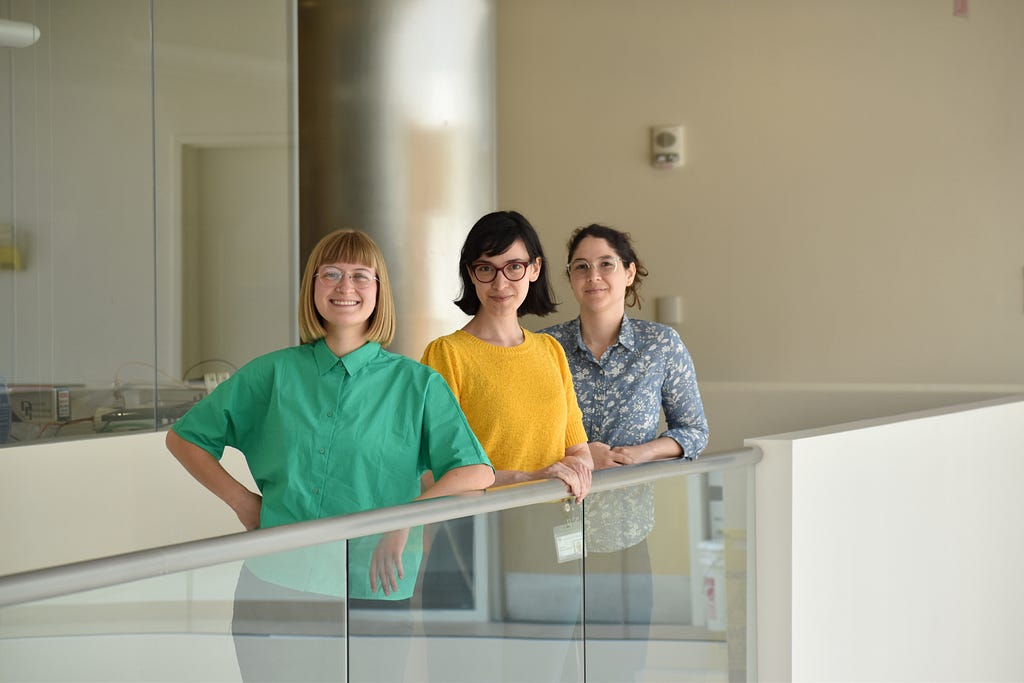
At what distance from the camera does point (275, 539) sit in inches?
70.7

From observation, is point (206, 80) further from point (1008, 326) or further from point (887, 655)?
point (1008, 326)

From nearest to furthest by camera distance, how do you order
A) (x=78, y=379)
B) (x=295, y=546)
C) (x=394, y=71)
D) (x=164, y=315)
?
(x=295, y=546) < (x=78, y=379) < (x=164, y=315) < (x=394, y=71)

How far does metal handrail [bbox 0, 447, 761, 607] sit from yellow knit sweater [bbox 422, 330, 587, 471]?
135 millimetres

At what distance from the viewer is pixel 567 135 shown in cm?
623

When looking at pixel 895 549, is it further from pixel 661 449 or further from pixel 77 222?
pixel 77 222

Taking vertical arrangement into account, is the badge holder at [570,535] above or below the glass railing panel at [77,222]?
below

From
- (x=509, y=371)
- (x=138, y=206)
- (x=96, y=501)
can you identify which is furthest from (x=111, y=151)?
(x=509, y=371)

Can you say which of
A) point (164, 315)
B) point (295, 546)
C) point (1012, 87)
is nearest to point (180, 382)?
point (164, 315)

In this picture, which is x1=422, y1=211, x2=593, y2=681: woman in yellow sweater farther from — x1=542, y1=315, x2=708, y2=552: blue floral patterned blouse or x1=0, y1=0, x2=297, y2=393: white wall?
x1=0, y1=0, x2=297, y2=393: white wall

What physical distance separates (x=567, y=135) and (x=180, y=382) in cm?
266

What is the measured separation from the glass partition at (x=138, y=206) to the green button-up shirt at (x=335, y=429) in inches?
81.1

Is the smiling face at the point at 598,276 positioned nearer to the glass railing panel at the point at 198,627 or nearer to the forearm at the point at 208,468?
the forearm at the point at 208,468

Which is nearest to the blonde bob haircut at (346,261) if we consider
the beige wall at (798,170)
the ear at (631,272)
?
the ear at (631,272)

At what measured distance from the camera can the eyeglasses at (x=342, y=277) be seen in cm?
215
